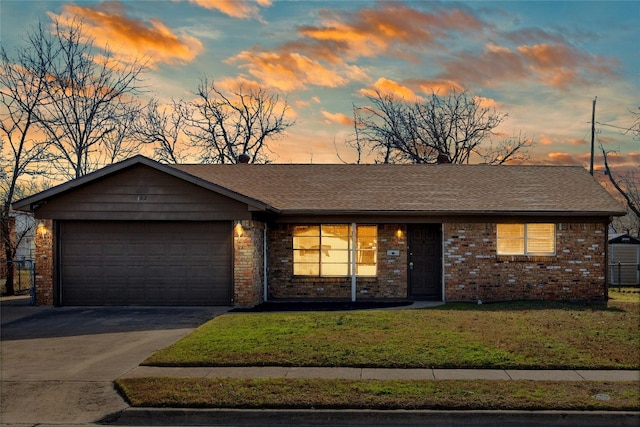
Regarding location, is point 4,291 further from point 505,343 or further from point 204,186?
point 505,343

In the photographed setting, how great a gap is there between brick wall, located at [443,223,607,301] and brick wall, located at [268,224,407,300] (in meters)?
1.40

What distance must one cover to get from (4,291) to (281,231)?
1084 cm

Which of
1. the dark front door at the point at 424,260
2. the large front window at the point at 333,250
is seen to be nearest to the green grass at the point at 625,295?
the dark front door at the point at 424,260

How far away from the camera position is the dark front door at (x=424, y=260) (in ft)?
58.2

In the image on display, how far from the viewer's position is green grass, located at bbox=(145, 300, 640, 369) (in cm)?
912

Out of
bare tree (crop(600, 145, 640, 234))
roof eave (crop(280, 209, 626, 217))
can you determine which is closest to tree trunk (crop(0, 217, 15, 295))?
roof eave (crop(280, 209, 626, 217))

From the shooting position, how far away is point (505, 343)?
10367 millimetres

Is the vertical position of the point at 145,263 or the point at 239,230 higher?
the point at 239,230

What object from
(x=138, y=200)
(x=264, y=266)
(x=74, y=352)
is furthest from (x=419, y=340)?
(x=138, y=200)

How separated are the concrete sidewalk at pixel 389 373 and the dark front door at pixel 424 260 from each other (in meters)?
9.03

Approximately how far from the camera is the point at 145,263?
16406mm

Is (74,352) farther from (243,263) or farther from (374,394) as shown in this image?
(243,263)

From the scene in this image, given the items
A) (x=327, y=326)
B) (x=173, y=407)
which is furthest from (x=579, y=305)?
(x=173, y=407)

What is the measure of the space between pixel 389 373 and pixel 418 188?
11486 mm
